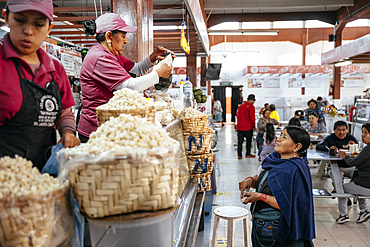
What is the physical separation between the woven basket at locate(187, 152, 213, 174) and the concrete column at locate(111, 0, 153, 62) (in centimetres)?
107

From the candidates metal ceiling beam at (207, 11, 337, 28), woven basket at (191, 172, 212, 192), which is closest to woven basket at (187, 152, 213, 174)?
woven basket at (191, 172, 212, 192)

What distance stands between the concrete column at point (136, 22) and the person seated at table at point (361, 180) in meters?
3.36

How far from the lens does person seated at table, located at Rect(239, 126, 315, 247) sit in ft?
7.89

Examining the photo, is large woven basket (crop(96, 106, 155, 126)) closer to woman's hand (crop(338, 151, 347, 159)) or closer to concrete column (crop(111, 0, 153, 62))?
concrete column (crop(111, 0, 153, 62))

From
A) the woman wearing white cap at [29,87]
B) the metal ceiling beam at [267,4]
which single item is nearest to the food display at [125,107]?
the woman wearing white cap at [29,87]

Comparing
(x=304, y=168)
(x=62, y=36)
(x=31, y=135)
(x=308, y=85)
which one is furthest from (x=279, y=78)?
(x=31, y=135)

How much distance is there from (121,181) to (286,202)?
1.85 meters

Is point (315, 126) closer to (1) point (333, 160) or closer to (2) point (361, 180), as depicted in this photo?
(1) point (333, 160)

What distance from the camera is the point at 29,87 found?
1.21 m

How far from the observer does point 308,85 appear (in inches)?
795

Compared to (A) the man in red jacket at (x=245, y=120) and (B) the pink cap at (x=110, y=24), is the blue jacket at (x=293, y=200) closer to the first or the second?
(B) the pink cap at (x=110, y=24)

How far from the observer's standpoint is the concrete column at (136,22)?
8.82 feet

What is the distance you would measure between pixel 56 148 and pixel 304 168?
6.57 ft

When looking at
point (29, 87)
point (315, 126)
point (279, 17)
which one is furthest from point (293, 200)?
point (279, 17)
